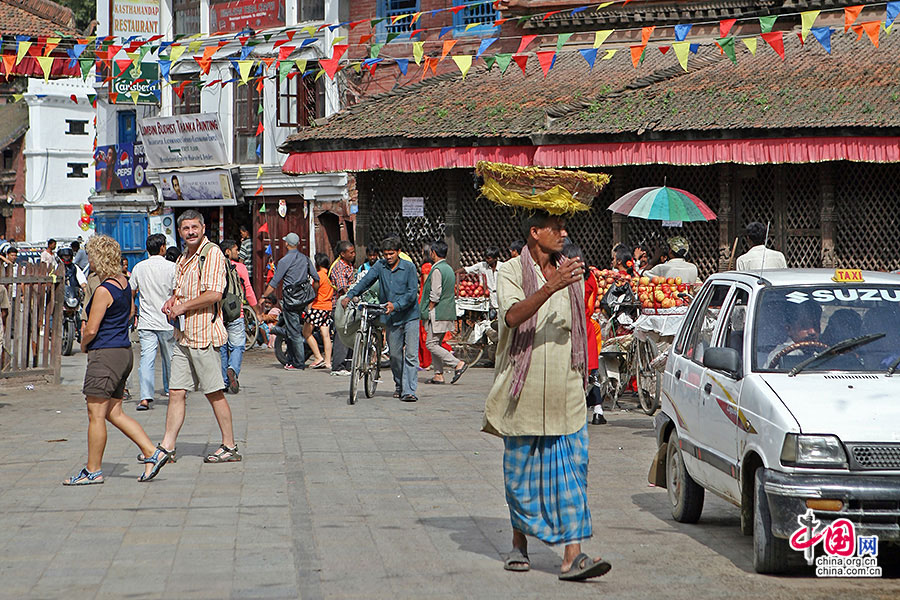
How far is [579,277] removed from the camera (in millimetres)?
6145

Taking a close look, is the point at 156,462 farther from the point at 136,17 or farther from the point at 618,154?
the point at 136,17

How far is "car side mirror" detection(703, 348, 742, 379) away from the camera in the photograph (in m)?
6.68

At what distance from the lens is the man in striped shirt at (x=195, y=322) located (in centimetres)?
955

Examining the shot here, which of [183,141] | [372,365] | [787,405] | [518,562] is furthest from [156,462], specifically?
[183,141]

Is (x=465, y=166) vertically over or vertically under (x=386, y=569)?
over

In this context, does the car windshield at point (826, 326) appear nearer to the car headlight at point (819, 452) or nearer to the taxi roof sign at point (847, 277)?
the taxi roof sign at point (847, 277)

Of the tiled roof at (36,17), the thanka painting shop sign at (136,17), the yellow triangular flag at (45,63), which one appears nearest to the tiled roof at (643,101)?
the yellow triangular flag at (45,63)

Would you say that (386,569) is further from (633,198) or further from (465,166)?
(465,166)

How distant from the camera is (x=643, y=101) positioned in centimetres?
1986

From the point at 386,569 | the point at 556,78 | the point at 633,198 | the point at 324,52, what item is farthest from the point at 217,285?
the point at 324,52

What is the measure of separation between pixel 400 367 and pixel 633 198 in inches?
167

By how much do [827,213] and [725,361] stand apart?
12674mm

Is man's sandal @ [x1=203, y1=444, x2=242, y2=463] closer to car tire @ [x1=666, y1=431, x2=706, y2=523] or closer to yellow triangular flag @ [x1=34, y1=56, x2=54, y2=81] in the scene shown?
car tire @ [x1=666, y1=431, x2=706, y2=523]

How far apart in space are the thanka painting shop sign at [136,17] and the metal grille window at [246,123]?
3570 mm
